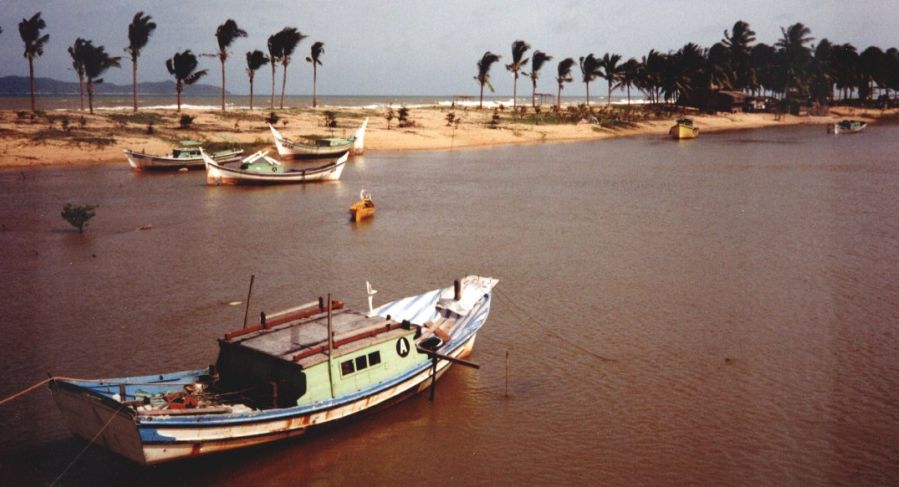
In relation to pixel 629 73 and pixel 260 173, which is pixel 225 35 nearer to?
pixel 260 173

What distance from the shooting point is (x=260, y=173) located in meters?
40.7

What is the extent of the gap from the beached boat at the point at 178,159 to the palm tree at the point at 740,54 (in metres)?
101

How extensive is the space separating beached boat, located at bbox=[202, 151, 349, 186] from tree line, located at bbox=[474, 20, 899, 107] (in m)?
77.9

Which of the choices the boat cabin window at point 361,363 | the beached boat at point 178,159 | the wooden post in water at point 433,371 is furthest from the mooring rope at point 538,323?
the beached boat at point 178,159

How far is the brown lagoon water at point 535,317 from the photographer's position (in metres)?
11.6

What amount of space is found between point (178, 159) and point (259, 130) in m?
15.7

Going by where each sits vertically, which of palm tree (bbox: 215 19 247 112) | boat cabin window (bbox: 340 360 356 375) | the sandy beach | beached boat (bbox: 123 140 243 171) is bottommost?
boat cabin window (bbox: 340 360 356 375)

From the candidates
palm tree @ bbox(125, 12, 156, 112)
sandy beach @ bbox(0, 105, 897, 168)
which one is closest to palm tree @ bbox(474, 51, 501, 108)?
sandy beach @ bbox(0, 105, 897, 168)

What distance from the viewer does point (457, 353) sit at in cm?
1434

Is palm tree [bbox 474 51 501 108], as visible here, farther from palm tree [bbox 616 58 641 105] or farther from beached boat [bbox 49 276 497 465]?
beached boat [bbox 49 276 497 465]

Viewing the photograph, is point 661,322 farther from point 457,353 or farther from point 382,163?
point 382,163

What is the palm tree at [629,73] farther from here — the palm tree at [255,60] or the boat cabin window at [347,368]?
the boat cabin window at [347,368]

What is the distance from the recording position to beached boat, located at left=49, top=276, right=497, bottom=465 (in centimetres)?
1041

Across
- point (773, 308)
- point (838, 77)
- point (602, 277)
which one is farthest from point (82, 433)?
point (838, 77)
